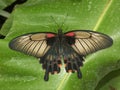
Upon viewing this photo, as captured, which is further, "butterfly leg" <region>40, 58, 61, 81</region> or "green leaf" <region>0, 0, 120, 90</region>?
"green leaf" <region>0, 0, 120, 90</region>

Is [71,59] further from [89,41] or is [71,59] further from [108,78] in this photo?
[108,78]

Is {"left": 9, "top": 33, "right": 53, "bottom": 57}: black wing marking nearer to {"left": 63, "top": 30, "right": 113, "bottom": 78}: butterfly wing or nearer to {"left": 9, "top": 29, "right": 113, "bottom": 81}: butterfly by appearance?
{"left": 9, "top": 29, "right": 113, "bottom": 81}: butterfly

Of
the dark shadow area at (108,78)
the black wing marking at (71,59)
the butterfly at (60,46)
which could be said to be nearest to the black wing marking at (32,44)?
the butterfly at (60,46)

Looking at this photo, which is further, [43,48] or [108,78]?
[108,78]

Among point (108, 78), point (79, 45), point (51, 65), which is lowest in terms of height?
point (108, 78)

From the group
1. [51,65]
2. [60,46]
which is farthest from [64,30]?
[51,65]

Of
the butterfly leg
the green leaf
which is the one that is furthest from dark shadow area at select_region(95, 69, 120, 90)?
the butterfly leg

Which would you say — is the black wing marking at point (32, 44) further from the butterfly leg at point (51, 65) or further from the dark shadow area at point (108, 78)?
the dark shadow area at point (108, 78)

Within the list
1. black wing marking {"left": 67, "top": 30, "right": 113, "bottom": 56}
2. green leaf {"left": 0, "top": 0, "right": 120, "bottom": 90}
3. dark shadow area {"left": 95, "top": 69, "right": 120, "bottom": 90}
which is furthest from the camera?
dark shadow area {"left": 95, "top": 69, "right": 120, "bottom": 90}
